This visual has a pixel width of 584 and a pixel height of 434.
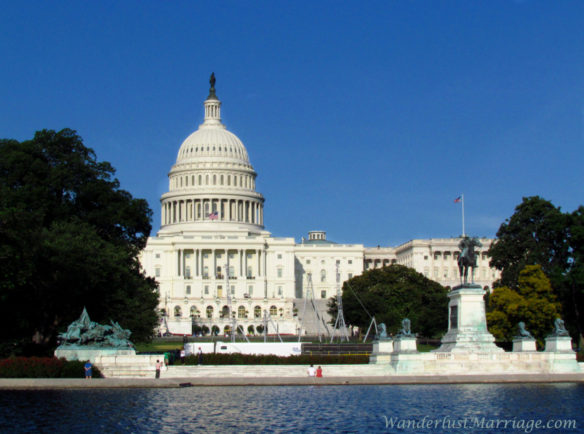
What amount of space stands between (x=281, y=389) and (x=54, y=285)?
1991cm

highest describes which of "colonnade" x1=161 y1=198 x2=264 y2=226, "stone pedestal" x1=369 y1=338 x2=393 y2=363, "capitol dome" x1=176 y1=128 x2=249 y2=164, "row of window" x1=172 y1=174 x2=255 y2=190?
"capitol dome" x1=176 y1=128 x2=249 y2=164

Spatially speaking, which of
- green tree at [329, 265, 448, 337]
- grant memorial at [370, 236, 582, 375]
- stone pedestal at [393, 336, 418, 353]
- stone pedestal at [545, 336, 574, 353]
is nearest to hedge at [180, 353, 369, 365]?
grant memorial at [370, 236, 582, 375]

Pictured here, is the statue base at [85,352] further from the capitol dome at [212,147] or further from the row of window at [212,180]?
the capitol dome at [212,147]

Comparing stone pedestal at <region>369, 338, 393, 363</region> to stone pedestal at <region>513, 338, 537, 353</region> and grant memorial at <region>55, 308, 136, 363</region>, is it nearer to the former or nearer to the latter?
stone pedestal at <region>513, 338, 537, 353</region>

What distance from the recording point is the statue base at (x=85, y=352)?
47.7m

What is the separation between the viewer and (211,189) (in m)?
177

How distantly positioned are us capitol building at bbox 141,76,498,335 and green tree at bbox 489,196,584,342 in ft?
226

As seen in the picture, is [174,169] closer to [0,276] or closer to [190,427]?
[0,276]

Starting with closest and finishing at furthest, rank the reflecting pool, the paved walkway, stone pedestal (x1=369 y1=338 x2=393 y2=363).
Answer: the reflecting pool
the paved walkway
stone pedestal (x1=369 y1=338 x2=393 y2=363)

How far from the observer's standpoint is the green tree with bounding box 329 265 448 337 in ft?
326

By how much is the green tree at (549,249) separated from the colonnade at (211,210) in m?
93.2

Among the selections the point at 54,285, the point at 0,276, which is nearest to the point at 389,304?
the point at 54,285

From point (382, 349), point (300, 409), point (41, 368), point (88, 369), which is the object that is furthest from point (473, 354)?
point (41, 368)

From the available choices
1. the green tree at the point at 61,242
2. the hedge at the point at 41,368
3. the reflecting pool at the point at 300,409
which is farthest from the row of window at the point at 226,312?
the reflecting pool at the point at 300,409
